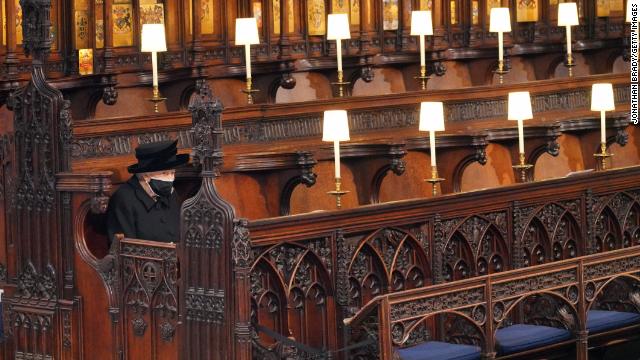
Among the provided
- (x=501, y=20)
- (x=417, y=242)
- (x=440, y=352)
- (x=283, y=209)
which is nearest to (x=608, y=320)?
(x=417, y=242)

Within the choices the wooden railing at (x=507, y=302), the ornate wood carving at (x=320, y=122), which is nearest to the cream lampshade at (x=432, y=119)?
the ornate wood carving at (x=320, y=122)

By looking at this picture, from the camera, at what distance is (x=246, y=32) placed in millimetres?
13562

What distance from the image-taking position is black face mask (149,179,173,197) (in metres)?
9.78

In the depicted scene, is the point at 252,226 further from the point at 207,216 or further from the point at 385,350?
the point at 385,350

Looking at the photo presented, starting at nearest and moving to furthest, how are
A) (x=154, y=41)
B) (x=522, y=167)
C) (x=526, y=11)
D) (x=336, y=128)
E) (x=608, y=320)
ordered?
(x=608, y=320)
(x=336, y=128)
(x=522, y=167)
(x=154, y=41)
(x=526, y=11)

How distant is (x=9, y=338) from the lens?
33.4ft

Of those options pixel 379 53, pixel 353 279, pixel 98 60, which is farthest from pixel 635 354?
pixel 379 53

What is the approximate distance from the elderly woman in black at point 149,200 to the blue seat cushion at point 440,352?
1.64 meters

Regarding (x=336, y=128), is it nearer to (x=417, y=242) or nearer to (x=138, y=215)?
(x=417, y=242)

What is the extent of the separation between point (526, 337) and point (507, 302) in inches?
12.5

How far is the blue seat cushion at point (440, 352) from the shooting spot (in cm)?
907

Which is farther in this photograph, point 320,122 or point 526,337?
point 320,122

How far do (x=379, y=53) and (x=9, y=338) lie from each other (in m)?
6.85

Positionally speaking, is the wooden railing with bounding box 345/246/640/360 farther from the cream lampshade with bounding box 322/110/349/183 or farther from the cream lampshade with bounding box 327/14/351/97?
the cream lampshade with bounding box 327/14/351/97
